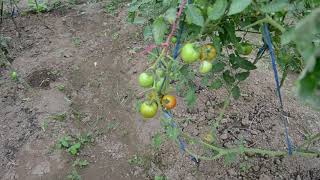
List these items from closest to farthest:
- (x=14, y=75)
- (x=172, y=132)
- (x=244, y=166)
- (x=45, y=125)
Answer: (x=172, y=132) < (x=244, y=166) < (x=45, y=125) < (x=14, y=75)

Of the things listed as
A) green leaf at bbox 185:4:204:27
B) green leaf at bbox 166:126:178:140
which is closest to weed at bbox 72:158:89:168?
green leaf at bbox 166:126:178:140

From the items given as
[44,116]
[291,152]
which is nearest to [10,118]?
[44,116]

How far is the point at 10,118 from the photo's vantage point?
2.72 meters

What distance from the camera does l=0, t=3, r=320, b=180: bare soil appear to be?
2.30 metres

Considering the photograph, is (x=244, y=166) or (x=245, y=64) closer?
(x=245, y=64)

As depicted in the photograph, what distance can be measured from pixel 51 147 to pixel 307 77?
2.17 m

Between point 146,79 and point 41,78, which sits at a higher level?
point 146,79

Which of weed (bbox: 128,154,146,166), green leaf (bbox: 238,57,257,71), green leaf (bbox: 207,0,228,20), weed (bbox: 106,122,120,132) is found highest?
green leaf (bbox: 207,0,228,20)

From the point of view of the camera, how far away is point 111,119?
2707mm

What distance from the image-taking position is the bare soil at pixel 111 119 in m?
2.30

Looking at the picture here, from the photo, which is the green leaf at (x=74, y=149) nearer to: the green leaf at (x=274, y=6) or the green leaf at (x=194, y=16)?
the green leaf at (x=194, y=16)

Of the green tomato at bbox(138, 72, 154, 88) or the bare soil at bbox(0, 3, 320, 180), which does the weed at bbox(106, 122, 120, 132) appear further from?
the green tomato at bbox(138, 72, 154, 88)

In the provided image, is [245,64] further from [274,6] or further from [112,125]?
[112,125]

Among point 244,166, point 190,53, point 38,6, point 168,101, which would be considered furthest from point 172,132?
point 38,6
